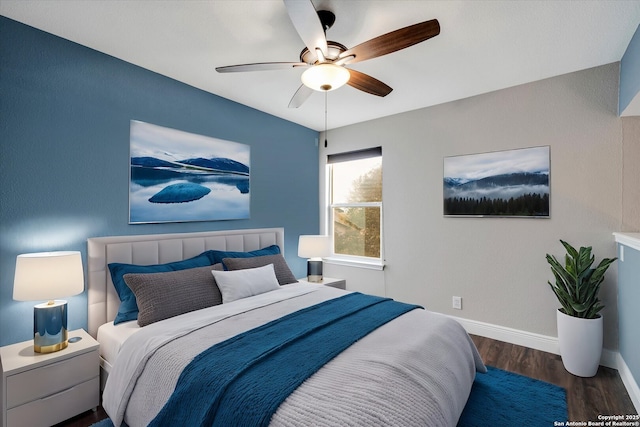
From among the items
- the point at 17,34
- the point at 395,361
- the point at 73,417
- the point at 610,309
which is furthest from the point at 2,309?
the point at 610,309

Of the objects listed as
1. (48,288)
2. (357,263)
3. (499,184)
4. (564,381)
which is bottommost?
(564,381)

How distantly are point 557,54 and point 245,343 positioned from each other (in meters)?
3.02

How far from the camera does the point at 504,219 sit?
3057 mm

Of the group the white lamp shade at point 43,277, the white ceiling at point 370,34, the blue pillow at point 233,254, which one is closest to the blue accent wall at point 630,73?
the white ceiling at point 370,34

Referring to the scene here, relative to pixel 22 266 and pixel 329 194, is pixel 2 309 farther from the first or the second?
pixel 329 194

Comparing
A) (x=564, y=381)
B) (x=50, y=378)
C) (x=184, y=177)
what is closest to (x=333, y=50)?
(x=184, y=177)

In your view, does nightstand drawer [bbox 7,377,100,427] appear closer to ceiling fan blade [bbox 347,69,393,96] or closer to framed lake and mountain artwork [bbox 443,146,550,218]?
ceiling fan blade [bbox 347,69,393,96]

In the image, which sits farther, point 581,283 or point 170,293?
point 581,283

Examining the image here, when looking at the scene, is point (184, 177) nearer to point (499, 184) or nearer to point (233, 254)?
point (233, 254)

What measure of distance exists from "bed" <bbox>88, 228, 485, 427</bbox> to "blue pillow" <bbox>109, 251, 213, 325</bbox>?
2 centimetres

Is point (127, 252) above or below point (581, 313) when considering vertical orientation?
above

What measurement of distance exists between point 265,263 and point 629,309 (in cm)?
285

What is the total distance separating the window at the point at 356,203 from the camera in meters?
4.07

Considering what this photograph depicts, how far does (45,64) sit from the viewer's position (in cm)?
212
